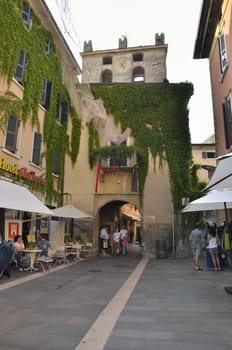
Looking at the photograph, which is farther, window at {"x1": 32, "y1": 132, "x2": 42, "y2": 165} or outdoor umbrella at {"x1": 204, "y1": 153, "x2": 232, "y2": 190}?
window at {"x1": 32, "y1": 132, "x2": 42, "y2": 165}

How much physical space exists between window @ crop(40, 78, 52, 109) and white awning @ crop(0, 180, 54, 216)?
6.03m

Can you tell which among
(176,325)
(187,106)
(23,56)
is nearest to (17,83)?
(23,56)

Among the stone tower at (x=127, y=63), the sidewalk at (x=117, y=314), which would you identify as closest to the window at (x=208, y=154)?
the stone tower at (x=127, y=63)

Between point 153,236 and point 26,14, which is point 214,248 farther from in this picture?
point 26,14

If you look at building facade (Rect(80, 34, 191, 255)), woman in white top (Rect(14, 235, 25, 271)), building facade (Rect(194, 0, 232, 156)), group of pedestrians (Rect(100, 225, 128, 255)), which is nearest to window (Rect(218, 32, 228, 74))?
building facade (Rect(194, 0, 232, 156))

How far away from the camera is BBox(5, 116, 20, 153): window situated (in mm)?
11598

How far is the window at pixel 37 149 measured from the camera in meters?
13.7

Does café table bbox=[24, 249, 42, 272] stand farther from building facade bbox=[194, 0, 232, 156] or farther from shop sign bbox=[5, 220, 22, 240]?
building facade bbox=[194, 0, 232, 156]

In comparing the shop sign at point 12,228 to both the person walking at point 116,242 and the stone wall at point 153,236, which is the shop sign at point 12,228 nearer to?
the person walking at point 116,242

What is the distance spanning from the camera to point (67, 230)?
16641 millimetres

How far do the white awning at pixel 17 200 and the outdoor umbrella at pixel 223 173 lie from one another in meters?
5.37

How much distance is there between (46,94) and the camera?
48.1 ft

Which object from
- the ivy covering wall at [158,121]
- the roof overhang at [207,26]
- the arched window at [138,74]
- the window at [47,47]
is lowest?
the ivy covering wall at [158,121]

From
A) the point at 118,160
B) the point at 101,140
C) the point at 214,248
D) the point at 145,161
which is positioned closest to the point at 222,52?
the point at 145,161
